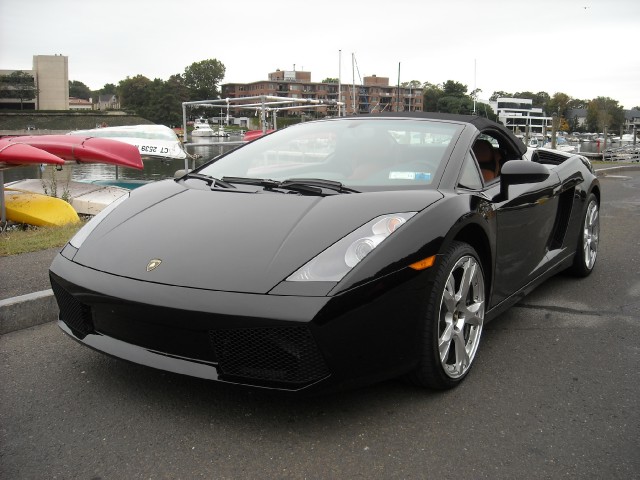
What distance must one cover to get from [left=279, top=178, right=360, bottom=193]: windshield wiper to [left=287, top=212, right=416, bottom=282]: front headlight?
387 mm

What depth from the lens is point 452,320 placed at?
2.74 meters

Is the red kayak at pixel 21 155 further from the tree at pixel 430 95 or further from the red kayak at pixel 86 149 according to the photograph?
the tree at pixel 430 95

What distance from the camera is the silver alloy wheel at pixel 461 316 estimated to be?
2676mm

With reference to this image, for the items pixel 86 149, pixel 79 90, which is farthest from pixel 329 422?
pixel 79 90

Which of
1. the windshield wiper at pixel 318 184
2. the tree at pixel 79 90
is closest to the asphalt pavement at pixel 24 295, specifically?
the windshield wiper at pixel 318 184

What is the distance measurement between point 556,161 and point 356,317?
2.88m

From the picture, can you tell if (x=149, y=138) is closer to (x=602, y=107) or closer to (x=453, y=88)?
(x=453, y=88)

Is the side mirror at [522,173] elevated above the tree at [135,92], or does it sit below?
below

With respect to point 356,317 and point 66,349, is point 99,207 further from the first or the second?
point 356,317

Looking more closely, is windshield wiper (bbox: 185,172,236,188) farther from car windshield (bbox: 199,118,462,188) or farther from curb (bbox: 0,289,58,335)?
curb (bbox: 0,289,58,335)

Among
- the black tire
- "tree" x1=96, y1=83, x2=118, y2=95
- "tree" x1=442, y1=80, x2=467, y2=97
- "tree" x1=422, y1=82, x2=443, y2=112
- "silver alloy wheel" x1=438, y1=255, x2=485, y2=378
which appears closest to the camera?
"silver alloy wheel" x1=438, y1=255, x2=485, y2=378

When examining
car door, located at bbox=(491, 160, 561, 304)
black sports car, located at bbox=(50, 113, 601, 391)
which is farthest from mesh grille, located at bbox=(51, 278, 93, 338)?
car door, located at bbox=(491, 160, 561, 304)

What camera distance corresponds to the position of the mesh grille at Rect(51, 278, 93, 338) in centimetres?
252

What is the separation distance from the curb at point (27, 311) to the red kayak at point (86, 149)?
10028 mm
